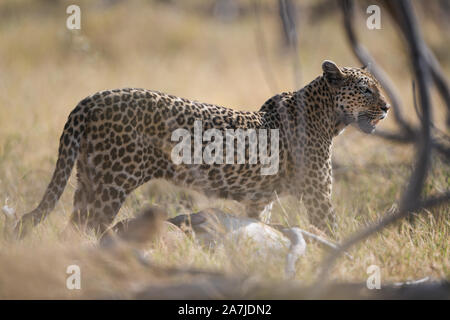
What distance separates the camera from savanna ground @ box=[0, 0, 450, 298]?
3.81 meters

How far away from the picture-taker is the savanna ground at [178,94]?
3812mm

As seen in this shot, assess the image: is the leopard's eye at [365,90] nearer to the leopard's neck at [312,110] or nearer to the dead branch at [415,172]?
the leopard's neck at [312,110]

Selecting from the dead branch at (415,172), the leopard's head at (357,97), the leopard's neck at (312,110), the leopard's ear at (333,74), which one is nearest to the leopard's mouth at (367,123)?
the leopard's head at (357,97)

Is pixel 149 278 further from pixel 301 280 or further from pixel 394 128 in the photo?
pixel 394 128

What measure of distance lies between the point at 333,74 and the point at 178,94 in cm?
755

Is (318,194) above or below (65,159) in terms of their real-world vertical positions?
below

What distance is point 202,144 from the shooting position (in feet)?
16.3

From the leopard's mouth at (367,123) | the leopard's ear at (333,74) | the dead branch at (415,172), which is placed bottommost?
the dead branch at (415,172)

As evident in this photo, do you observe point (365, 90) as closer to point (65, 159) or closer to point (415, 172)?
point (415, 172)

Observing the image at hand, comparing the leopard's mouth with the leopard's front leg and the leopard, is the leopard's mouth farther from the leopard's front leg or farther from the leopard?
the leopard's front leg

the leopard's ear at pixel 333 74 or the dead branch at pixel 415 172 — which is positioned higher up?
the leopard's ear at pixel 333 74

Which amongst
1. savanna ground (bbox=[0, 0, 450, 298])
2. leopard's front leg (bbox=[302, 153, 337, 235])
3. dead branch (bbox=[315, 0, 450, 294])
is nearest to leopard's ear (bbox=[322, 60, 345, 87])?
leopard's front leg (bbox=[302, 153, 337, 235])

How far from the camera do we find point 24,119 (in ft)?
32.3

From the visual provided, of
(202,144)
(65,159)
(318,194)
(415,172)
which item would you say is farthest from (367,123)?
(65,159)
